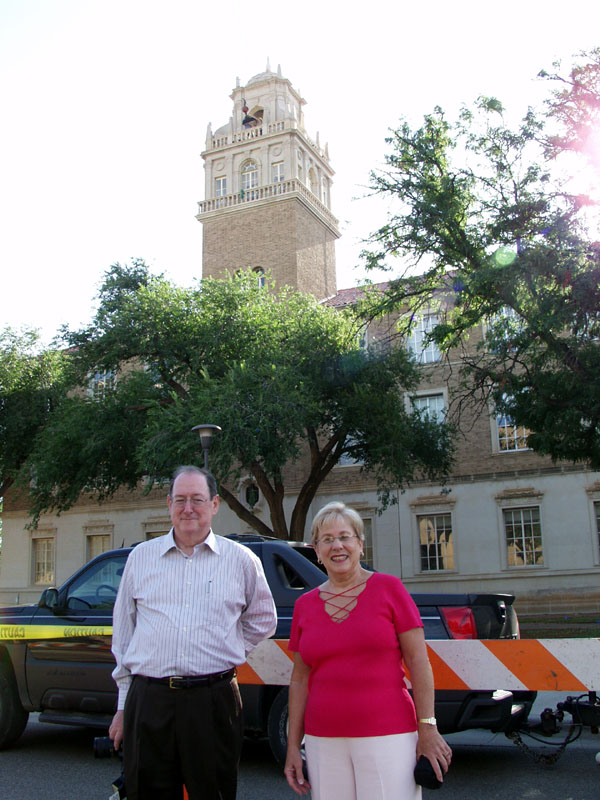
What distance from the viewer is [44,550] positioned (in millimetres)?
35781

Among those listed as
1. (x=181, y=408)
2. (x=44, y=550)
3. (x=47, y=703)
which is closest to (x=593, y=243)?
(x=181, y=408)

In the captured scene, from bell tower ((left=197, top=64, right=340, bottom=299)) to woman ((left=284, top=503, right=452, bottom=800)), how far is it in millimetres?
35354

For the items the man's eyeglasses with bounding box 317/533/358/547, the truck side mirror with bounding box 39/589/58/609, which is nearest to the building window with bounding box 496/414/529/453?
the truck side mirror with bounding box 39/589/58/609

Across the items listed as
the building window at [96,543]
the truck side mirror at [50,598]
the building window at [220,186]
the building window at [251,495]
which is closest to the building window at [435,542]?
the building window at [251,495]

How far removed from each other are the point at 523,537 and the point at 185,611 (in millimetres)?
24332

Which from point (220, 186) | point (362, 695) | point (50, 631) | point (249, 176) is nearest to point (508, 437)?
point (50, 631)

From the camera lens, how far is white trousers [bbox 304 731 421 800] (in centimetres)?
300

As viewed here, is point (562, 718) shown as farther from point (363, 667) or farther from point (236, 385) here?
point (236, 385)

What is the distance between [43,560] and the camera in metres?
35.7

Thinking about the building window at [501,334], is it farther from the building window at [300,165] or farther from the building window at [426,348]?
the building window at [300,165]

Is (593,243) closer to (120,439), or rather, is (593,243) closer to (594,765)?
(594,765)

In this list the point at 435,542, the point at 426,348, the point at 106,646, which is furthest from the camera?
the point at 426,348

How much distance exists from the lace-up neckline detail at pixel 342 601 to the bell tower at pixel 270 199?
35275 millimetres

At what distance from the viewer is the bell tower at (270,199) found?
129 ft
